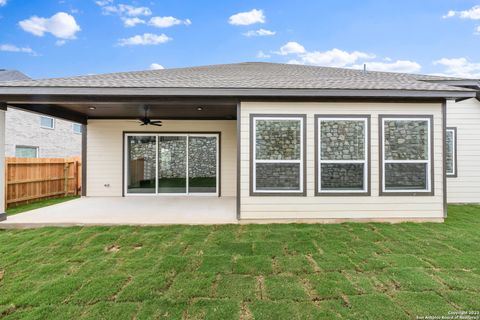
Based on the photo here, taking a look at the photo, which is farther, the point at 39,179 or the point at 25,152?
the point at 25,152

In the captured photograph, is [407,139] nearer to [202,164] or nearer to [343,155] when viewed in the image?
[343,155]

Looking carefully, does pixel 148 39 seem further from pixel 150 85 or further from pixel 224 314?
pixel 224 314

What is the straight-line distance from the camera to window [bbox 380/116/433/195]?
207 inches

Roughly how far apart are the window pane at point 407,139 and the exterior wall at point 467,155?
3011mm

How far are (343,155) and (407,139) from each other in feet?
4.27

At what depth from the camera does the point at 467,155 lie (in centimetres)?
729

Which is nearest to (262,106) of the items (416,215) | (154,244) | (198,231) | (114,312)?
(198,231)

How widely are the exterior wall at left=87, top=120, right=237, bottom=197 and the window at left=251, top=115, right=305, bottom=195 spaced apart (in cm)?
339

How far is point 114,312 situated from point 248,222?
3123 millimetres

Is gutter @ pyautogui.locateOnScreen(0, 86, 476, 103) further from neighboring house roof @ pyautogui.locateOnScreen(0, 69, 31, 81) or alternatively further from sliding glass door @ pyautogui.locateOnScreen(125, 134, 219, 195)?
neighboring house roof @ pyautogui.locateOnScreen(0, 69, 31, 81)

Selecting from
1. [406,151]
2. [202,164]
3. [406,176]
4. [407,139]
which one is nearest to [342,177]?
[406,176]

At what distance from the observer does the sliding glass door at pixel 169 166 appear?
8.55 m

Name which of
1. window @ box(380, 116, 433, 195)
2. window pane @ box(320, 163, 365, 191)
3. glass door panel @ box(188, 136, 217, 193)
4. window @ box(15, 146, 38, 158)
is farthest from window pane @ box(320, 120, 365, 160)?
window @ box(15, 146, 38, 158)

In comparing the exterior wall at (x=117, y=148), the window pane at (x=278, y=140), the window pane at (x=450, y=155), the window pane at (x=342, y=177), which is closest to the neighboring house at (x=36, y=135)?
the exterior wall at (x=117, y=148)
